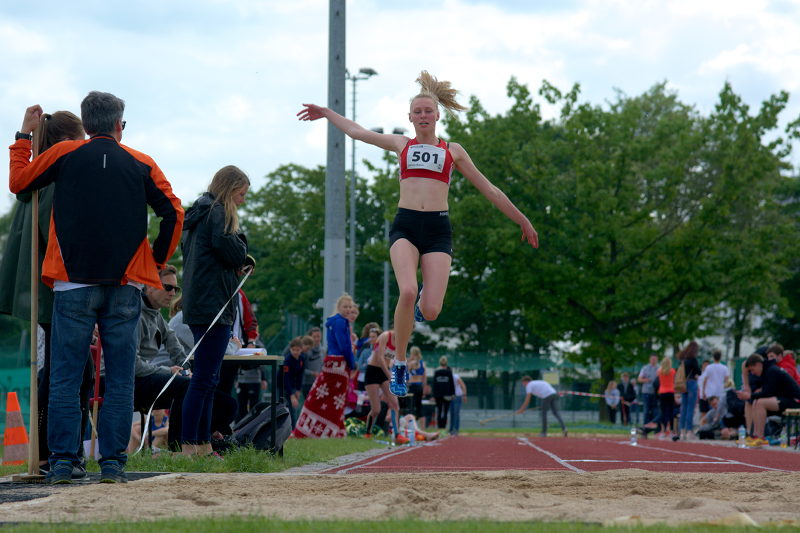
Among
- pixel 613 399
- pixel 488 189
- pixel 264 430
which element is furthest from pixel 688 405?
pixel 488 189

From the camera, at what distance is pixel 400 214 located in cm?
811

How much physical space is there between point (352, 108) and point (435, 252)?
40.4m

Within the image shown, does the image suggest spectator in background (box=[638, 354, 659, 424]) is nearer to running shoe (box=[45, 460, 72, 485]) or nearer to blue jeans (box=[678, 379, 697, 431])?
blue jeans (box=[678, 379, 697, 431])

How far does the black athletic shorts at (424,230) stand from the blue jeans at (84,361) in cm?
235

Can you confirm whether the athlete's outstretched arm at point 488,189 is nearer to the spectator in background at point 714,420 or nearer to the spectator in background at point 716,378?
the spectator in background at point 714,420

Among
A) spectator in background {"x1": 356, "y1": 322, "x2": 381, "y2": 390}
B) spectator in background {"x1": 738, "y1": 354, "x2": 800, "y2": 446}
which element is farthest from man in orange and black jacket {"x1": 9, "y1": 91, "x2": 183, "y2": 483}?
spectator in background {"x1": 738, "y1": 354, "x2": 800, "y2": 446}

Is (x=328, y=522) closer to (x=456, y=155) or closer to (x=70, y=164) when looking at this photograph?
(x=70, y=164)

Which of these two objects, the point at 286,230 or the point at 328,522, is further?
the point at 286,230

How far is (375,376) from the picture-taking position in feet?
50.0

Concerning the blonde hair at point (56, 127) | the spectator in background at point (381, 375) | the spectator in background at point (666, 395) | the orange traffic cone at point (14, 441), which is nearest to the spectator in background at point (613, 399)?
the spectator in background at point (666, 395)

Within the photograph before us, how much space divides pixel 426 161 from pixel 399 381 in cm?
174

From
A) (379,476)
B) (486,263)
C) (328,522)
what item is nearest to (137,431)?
(379,476)

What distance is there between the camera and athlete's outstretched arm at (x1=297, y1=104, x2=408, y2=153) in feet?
26.6

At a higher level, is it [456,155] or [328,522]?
[456,155]
